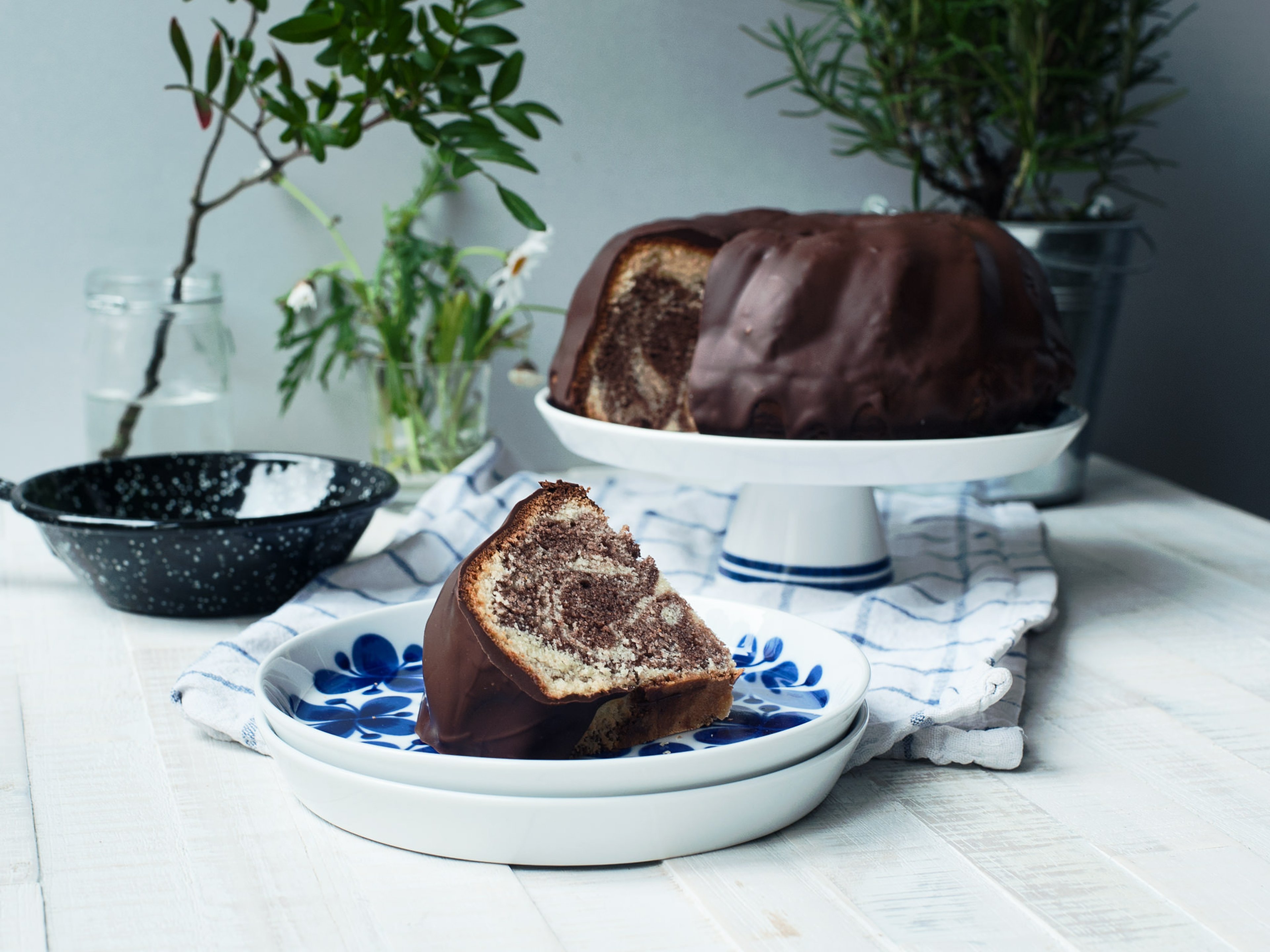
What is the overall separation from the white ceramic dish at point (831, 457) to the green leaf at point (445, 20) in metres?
0.35

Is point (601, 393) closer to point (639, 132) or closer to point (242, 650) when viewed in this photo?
point (242, 650)

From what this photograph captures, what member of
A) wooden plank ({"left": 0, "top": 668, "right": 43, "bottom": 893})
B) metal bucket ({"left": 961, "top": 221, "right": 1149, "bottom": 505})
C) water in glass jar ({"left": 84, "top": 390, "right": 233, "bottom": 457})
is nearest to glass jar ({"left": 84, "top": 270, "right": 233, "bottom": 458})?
water in glass jar ({"left": 84, "top": 390, "right": 233, "bottom": 457})

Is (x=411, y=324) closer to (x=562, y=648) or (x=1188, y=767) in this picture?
(x=562, y=648)

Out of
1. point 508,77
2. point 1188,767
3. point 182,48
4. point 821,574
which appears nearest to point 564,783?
point 1188,767

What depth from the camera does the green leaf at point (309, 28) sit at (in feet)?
3.13

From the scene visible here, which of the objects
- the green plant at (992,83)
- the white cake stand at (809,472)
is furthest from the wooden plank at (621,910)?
the green plant at (992,83)

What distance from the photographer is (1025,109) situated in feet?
3.95

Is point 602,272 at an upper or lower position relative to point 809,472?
upper

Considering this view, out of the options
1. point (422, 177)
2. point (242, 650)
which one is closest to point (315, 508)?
point (242, 650)

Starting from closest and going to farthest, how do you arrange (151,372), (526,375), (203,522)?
(203,522), (151,372), (526,375)

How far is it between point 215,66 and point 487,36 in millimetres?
242

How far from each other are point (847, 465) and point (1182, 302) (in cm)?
97

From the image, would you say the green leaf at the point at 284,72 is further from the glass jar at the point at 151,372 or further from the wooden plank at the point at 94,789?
the wooden plank at the point at 94,789

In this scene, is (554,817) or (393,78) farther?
(393,78)
